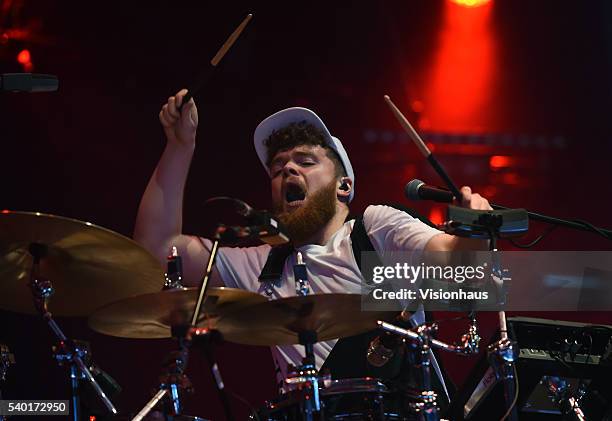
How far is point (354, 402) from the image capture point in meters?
2.18

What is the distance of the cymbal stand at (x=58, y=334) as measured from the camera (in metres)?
2.27

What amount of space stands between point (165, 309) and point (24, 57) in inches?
74.7

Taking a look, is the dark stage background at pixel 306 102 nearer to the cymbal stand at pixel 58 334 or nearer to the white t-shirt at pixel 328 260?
the white t-shirt at pixel 328 260

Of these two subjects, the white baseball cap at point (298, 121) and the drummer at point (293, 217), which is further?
the white baseball cap at point (298, 121)

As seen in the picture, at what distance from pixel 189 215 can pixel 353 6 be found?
46.5 inches

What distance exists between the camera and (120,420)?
2162 mm

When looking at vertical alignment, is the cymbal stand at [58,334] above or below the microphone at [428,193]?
below

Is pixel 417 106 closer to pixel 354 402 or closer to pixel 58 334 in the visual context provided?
pixel 354 402

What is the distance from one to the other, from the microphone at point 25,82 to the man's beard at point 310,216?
3.04ft

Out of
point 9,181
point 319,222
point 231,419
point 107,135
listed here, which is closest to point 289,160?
point 319,222

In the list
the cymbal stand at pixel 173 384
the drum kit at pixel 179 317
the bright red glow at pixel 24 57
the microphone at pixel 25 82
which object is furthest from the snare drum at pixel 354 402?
the bright red glow at pixel 24 57

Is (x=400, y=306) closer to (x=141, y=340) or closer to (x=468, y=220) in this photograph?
(x=468, y=220)

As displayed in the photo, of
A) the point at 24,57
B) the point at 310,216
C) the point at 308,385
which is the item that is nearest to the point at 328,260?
the point at 310,216

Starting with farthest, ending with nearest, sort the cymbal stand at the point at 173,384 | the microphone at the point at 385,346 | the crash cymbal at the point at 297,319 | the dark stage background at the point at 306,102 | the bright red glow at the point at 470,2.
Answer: the bright red glow at the point at 470,2, the dark stage background at the point at 306,102, the microphone at the point at 385,346, the crash cymbal at the point at 297,319, the cymbal stand at the point at 173,384
